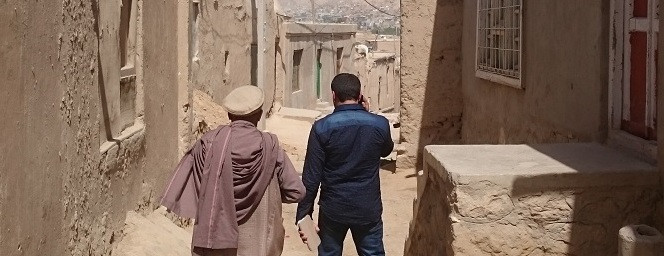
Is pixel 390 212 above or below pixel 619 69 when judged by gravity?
below

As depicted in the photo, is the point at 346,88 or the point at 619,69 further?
the point at 619,69

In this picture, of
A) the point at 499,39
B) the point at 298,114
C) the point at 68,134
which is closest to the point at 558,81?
the point at 499,39

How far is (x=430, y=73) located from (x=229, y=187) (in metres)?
6.83

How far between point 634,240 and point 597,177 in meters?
0.52

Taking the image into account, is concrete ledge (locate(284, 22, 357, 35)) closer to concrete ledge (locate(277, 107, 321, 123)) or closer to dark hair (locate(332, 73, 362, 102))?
concrete ledge (locate(277, 107, 321, 123))

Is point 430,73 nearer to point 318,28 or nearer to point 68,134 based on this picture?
point 68,134

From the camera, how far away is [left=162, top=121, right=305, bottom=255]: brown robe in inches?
163

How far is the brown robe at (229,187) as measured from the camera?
4.13m

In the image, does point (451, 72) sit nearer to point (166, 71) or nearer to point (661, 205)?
point (166, 71)

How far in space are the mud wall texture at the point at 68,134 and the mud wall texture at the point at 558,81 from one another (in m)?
2.99

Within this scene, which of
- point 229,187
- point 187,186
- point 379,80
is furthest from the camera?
point 379,80

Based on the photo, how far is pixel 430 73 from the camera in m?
10.7

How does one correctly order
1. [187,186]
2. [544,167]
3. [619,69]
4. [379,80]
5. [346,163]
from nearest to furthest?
[544,167] → [187,186] → [346,163] → [619,69] → [379,80]

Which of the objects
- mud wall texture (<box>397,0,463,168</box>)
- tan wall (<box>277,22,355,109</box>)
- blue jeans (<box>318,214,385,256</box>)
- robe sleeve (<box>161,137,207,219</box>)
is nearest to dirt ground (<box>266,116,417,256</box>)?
mud wall texture (<box>397,0,463,168</box>)
